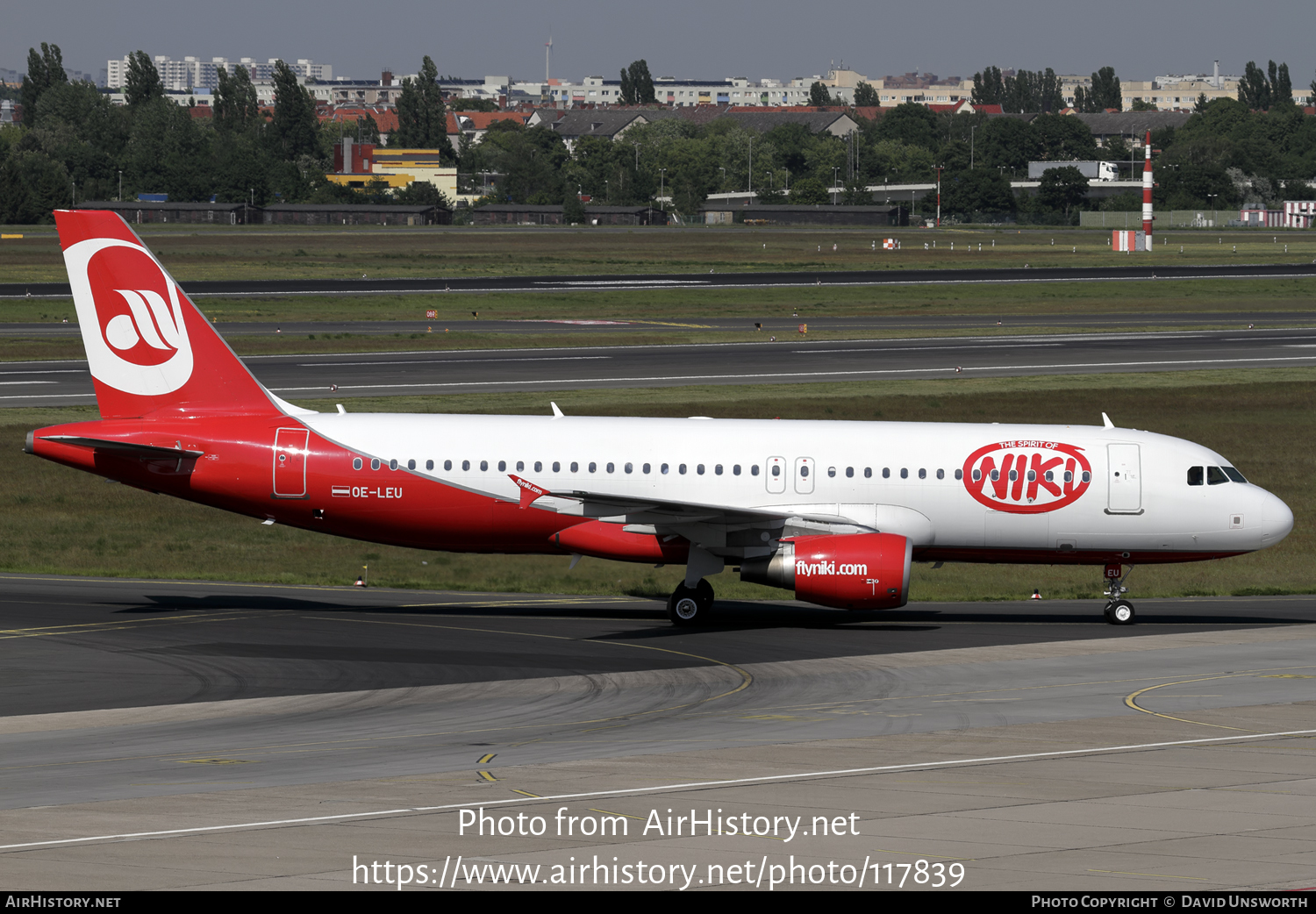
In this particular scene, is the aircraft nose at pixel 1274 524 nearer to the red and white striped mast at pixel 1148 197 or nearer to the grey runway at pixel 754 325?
the grey runway at pixel 754 325

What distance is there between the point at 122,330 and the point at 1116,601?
2351cm

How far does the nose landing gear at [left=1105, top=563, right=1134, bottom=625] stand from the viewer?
35.7 meters

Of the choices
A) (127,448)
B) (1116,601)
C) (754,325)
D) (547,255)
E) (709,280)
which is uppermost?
(547,255)

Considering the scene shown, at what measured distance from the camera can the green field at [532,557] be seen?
135ft

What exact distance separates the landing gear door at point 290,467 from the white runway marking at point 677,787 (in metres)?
17.4

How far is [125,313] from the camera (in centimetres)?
3656

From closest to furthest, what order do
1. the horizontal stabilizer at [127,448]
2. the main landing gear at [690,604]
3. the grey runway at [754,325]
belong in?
the horizontal stabilizer at [127,448], the main landing gear at [690,604], the grey runway at [754,325]

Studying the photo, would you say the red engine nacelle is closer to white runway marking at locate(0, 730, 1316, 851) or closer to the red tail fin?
white runway marking at locate(0, 730, 1316, 851)

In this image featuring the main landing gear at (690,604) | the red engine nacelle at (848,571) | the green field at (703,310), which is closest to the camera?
the red engine nacelle at (848,571)

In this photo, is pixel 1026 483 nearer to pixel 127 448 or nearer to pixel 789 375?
pixel 127 448

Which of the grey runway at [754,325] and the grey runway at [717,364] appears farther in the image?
the grey runway at [754,325]

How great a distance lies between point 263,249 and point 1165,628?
147688mm

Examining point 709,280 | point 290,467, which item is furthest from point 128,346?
point 709,280

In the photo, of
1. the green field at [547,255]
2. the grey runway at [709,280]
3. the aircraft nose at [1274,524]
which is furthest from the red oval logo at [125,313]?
the green field at [547,255]
